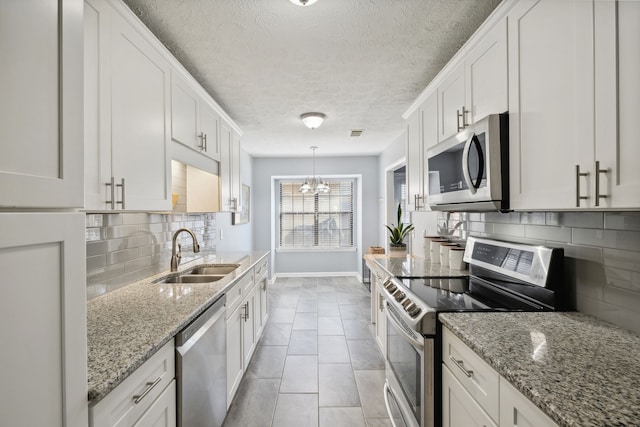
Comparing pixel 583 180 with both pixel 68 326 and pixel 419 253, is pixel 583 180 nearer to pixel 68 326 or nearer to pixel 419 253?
pixel 68 326

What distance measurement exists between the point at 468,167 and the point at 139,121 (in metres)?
1.78

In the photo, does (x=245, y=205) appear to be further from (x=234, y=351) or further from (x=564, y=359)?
(x=564, y=359)

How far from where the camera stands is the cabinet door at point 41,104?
566mm

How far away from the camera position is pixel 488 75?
1.65m

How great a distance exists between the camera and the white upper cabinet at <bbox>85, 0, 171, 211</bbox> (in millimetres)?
1287

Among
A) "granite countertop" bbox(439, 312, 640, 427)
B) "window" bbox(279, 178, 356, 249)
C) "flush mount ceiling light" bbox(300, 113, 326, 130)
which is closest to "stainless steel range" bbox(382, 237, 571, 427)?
"granite countertop" bbox(439, 312, 640, 427)

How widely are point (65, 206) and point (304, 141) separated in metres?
4.22

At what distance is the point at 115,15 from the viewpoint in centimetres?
143

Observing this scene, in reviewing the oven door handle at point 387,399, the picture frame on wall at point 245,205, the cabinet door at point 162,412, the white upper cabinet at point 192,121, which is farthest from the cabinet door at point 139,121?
the picture frame on wall at point 245,205

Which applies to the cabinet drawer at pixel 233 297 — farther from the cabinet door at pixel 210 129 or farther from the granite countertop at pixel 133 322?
the cabinet door at pixel 210 129

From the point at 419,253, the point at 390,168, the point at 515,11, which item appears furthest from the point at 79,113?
the point at 390,168

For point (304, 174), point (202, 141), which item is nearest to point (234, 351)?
point (202, 141)

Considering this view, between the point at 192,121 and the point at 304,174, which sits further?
the point at 304,174

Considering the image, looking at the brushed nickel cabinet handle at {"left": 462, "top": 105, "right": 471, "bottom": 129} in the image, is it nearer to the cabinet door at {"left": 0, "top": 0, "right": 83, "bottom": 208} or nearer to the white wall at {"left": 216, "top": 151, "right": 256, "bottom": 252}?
the cabinet door at {"left": 0, "top": 0, "right": 83, "bottom": 208}
